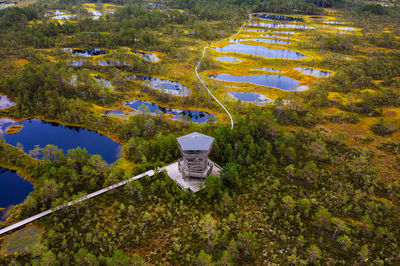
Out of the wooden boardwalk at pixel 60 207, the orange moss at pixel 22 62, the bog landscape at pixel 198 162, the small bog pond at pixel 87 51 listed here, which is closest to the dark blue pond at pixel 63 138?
the bog landscape at pixel 198 162

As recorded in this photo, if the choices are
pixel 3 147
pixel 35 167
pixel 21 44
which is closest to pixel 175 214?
pixel 35 167

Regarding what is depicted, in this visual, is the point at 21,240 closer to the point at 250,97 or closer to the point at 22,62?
the point at 250,97

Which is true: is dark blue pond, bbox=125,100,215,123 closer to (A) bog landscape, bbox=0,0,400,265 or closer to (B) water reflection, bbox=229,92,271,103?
(A) bog landscape, bbox=0,0,400,265

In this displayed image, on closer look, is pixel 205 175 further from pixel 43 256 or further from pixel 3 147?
pixel 3 147

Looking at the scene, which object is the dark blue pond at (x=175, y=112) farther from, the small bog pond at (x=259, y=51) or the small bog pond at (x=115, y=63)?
the small bog pond at (x=259, y=51)

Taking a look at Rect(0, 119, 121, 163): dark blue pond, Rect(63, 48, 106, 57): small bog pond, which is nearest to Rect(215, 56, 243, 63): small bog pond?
Rect(63, 48, 106, 57): small bog pond

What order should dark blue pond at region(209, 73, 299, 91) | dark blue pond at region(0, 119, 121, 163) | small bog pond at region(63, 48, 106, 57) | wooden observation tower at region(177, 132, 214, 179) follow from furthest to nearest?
small bog pond at region(63, 48, 106, 57)
dark blue pond at region(209, 73, 299, 91)
dark blue pond at region(0, 119, 121, 163)
wooden observation tower at region(177, 132, 214, 179)

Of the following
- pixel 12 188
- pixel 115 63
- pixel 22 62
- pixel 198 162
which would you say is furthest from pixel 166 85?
pixel 22 62
